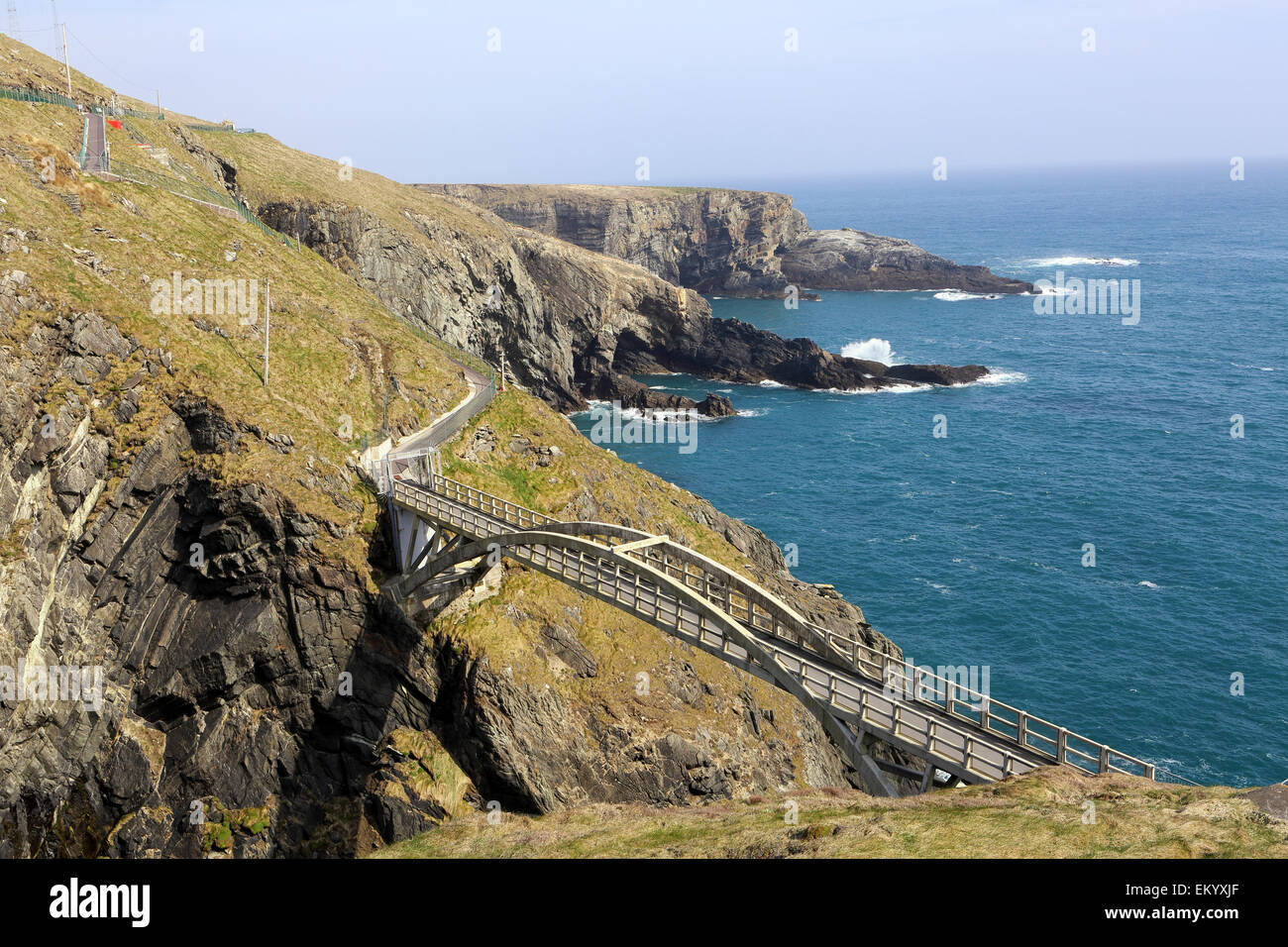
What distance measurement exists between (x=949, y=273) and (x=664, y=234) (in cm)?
5857

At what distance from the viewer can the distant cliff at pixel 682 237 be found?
588 ft

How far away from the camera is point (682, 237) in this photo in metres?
195

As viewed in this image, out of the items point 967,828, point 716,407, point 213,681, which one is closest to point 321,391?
point 213,681

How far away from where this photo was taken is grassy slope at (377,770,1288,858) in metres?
21.6

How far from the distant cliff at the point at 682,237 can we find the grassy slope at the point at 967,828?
156298 mm

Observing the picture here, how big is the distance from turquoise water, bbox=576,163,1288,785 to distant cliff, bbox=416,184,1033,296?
1884 inches

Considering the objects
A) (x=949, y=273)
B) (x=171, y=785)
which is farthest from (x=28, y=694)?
(x=949, y=273)

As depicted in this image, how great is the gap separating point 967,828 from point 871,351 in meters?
123

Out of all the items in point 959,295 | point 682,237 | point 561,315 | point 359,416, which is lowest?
point 359,416

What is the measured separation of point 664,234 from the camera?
191m

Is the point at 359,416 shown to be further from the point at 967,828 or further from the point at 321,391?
the point at 967,828

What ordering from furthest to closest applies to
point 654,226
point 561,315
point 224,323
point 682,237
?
point 682,237 < point 654,226 < point 561,315 < point 224,323

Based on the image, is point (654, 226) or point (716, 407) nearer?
point (716, 407)

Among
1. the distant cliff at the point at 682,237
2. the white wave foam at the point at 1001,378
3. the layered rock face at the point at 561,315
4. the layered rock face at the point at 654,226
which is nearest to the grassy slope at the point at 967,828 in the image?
the layered rock face at the point at 561,315
